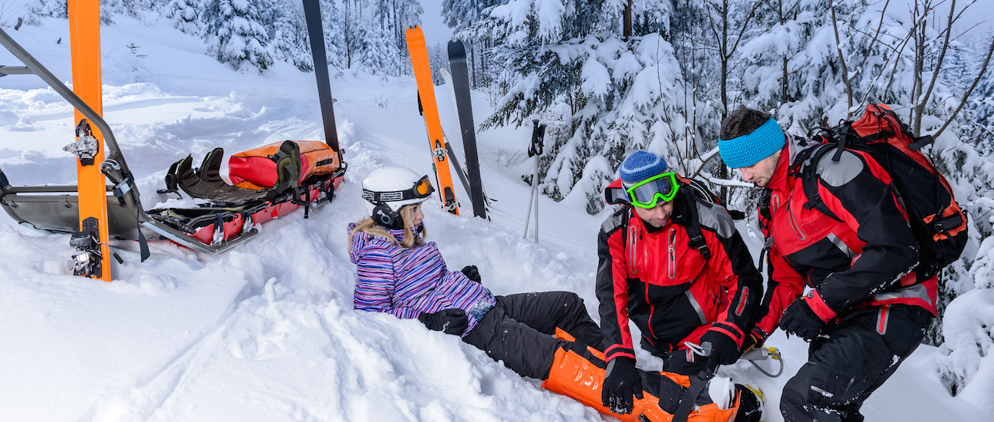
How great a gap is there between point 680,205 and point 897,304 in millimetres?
911

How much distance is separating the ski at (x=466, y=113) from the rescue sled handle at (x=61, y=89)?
3.28m

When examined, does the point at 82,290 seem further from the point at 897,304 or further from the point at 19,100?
the point at 19,100

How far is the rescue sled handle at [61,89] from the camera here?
167 centimetres

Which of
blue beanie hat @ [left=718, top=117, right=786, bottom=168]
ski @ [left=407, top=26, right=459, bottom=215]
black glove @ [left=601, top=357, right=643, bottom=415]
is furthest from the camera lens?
ski @ [left=407, top=26, right=459, bottom=215]

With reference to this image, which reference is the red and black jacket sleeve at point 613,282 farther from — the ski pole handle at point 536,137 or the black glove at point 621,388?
the ski pole handle at point 536,137

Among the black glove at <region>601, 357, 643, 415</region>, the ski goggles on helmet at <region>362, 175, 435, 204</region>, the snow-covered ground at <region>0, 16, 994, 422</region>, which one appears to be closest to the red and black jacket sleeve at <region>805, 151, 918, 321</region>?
the black glove at <region>601, 357, 643, 415</region>

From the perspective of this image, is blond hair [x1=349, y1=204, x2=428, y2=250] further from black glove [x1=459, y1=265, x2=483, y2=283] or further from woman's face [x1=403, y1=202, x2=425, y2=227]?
black glove [x1=459, y1=265, x2=483, y2=283]

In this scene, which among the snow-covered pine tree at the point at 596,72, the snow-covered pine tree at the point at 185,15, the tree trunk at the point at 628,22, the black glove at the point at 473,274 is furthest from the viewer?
the snow-covered pine tree at the point at 185,15

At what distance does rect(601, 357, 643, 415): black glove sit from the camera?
6.74 ft

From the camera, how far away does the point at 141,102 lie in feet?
25.9

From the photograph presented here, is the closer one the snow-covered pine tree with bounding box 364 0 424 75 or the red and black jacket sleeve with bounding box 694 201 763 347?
the red and black jacket sleeve with bounding box 694 201 763 347

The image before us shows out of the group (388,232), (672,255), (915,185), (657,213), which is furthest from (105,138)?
(915,185)

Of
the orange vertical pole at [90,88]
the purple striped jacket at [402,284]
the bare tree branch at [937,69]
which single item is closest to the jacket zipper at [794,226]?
the purple striped jacket at [402,284]

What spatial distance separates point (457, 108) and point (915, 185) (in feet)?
13.9
